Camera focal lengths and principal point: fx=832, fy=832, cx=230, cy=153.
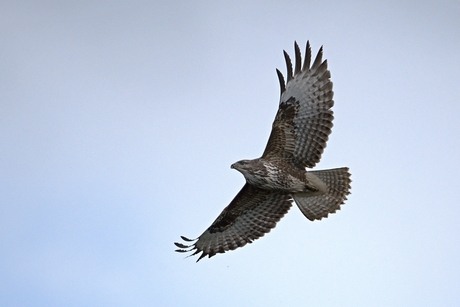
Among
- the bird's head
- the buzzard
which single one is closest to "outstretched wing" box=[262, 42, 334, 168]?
the buzzard

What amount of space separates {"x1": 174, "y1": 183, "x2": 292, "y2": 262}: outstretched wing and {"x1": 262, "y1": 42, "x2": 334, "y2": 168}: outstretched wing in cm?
89

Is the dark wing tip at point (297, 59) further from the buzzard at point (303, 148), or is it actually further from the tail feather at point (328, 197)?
the tail feather at point (328, 197)

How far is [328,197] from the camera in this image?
1454 centimetres

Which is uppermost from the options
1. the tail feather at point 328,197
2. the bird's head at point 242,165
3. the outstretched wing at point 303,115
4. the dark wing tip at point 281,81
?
the dark wing tip at point 281,81

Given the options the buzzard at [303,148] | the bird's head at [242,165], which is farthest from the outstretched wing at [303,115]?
the bird's head at [242,165]

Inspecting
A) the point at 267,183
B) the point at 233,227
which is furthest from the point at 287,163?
the point at 233,227

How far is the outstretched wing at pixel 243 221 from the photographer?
49.2ft

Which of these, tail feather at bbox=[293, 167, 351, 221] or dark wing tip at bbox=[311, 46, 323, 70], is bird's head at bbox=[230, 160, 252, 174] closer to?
tail feather at bbox=[293, 167, 351, 221]

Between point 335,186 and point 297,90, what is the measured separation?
1.80 m

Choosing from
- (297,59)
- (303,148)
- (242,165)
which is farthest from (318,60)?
(242,165)

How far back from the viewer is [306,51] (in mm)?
14289

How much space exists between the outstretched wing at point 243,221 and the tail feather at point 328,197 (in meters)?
0.53

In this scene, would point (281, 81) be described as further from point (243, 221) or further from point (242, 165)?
point (243, 221)

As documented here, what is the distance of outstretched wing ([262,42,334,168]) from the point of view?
46.9 feet
